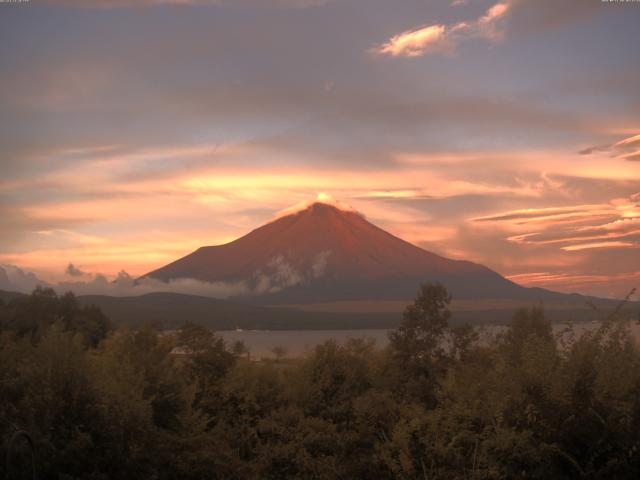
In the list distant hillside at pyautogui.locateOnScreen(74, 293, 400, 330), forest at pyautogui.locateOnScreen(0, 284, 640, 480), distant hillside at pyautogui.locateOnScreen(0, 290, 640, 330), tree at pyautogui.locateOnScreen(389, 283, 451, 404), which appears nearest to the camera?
forest at pyautogui.locateOnScreen(0, 284, 640, 480)

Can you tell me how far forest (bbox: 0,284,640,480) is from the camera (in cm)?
1220

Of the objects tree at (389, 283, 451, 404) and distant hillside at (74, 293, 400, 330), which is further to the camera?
distant hillside at (74, 293, 400, 330)

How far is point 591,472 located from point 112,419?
30.9 feet

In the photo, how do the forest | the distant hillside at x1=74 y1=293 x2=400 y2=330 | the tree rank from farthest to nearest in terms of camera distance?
the distant hillside at x1=74 y1=293 x2=400 y2=330, the tree, the forest

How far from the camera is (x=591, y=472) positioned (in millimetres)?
11492

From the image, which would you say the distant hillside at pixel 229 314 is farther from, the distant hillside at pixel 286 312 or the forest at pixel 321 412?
the forest at pixel 321 412

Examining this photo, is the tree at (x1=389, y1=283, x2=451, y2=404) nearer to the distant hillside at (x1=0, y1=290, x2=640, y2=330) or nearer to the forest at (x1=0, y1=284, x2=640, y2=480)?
the forest at (x1=0, y1=284, x2=640, y2=480)

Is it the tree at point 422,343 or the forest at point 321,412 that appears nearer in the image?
the forest at point 321,412

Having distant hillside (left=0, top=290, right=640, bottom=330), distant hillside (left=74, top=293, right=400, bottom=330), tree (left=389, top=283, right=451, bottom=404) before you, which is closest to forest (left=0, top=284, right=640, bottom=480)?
tree (left=389, top=283, right=451, bottom=404)

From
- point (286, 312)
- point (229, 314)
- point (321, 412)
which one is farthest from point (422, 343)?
point (286, 312)

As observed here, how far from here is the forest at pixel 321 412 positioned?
40.0 ft

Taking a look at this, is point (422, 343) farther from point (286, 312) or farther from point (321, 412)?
point (286, 312)

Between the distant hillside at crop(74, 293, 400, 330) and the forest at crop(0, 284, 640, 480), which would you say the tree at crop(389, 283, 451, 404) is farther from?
the distant hillside at crop(74, 293, 400, 330)

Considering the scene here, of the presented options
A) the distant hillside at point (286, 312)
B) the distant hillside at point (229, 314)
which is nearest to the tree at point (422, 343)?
the distant hillside at point (286, 312)
